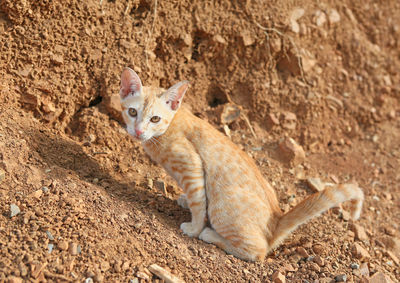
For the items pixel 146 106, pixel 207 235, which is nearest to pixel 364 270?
pixel 207 235

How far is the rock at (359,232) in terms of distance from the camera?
3934 mm

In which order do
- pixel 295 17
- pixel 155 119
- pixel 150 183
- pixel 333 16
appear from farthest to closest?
pixel 333 16 < pixel 295 17 < pixel 150 183 < pixel 155 119

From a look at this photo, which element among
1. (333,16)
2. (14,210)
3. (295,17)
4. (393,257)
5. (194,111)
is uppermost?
(333,16)

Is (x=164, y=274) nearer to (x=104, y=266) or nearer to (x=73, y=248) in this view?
(x=104, y=266)

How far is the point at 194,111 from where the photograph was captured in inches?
194

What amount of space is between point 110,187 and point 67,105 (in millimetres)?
1111

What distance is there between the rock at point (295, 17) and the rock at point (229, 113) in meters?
1.42

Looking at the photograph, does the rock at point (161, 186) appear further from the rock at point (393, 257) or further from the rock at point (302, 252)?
the rock at point (393, 257)

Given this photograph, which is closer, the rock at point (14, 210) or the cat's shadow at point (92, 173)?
the rock at point (14, 210)

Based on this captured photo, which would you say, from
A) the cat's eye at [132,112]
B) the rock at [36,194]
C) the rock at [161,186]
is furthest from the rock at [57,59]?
the rock at [161,186]

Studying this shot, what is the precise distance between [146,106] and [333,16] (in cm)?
370

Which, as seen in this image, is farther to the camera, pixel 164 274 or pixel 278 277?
pixel 278 277

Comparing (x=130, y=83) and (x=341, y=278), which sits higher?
(x=130, y=83)

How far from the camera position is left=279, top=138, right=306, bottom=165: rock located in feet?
15.9
